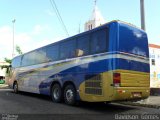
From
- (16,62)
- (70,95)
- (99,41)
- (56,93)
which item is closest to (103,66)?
(99,41)

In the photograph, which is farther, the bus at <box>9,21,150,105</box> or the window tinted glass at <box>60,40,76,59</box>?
the window tinted glass at <box>60,40,76,59</box>

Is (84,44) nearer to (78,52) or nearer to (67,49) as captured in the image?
(78,52)

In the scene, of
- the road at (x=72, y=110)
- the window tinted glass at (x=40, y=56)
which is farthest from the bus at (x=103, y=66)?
the window tinted glass at (x=40, y=56)

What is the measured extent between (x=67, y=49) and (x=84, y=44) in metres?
1.87

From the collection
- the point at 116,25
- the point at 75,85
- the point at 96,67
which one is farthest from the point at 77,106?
the point at 116,25

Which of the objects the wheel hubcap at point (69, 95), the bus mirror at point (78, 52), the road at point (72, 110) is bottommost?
the road at point (72, 110)

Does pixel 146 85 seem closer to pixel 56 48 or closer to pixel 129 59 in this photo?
pixel 129 59

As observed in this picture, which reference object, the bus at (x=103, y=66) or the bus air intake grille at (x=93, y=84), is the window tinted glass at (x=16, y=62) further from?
the bus air intake grille at (x=93, y=84)

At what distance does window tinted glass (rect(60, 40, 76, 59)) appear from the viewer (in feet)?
47.4

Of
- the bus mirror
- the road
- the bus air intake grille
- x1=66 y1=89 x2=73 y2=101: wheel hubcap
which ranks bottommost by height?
the road

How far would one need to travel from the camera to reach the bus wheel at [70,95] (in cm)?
1381

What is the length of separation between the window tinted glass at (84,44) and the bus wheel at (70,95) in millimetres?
1989

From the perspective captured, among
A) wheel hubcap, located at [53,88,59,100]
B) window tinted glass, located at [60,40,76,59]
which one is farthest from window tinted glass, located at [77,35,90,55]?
wheel hubcap, located at [53,88,59,100]

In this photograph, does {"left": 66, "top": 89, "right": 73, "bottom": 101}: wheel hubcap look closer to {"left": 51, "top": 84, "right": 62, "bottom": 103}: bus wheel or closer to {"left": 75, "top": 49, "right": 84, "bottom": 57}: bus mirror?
{"left": 51, "top": 84, "right": 62, "bottom": 103}: bus wheel
